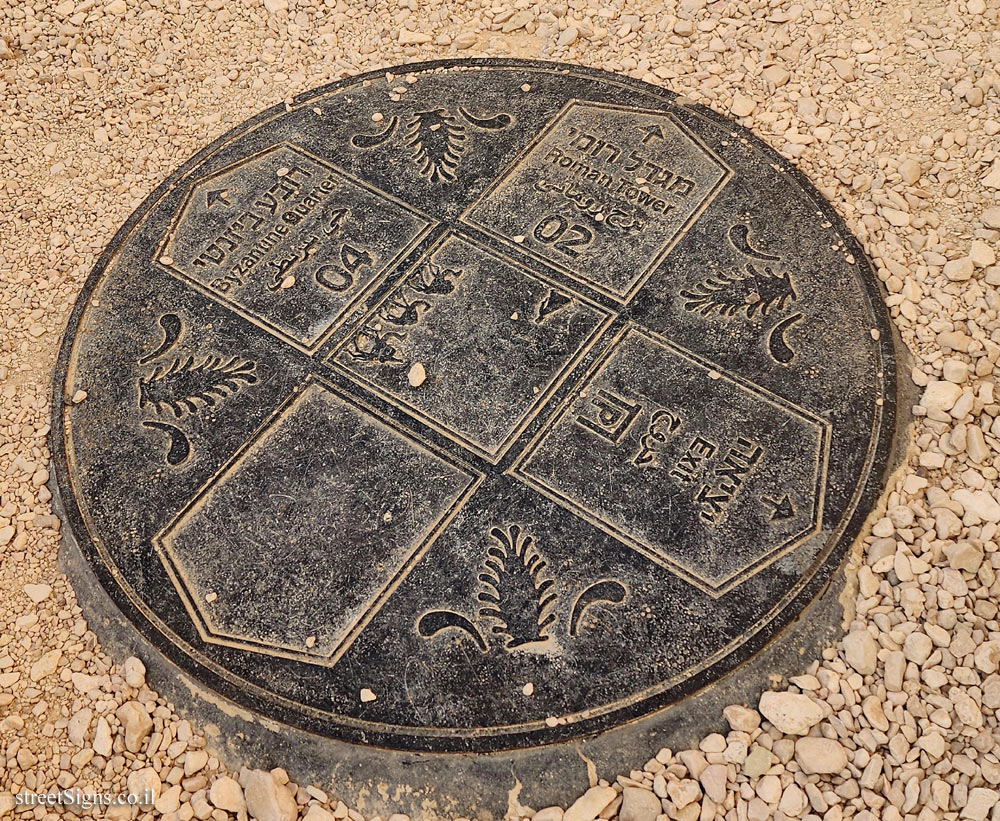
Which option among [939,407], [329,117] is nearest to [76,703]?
[329,117]

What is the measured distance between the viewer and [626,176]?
283 cm

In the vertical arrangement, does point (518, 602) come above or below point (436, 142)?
below

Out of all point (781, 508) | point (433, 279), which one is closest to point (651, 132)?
point (433, 279)

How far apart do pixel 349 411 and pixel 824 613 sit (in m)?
1.33

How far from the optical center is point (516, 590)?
2182 mm

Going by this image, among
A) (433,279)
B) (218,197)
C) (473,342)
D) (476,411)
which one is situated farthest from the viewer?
(218,197)

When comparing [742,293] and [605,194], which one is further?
[605,194]

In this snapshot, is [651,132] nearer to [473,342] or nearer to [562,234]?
[562,234]

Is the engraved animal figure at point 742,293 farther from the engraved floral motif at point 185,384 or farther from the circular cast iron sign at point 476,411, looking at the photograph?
the engraved floral motif at point 185,384

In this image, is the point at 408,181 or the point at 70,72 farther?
the point at 70,72

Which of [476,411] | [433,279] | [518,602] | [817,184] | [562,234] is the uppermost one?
[817,184]

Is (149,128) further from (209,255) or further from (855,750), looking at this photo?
(855,750)

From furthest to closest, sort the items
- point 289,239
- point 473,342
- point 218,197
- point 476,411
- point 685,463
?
point 218,197 → point 289,239 → point 473,342 → point 476,411 → point 685,463

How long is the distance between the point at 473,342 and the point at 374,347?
0.29 metres
